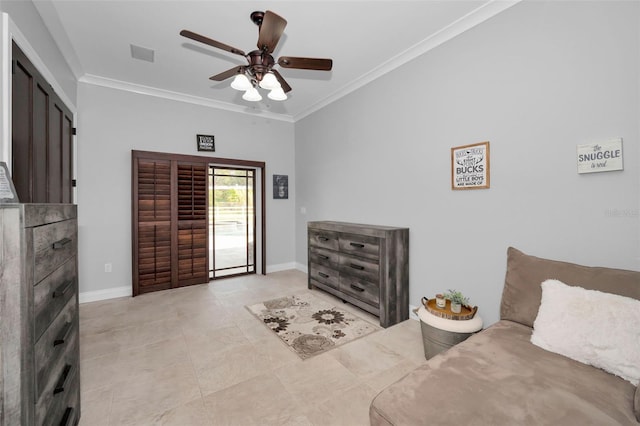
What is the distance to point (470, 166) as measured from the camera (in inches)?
100

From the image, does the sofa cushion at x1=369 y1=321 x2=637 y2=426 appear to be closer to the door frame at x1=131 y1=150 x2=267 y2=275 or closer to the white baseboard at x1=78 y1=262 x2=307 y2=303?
the door frame at x1=131 y1=150 x2=267 y2=275

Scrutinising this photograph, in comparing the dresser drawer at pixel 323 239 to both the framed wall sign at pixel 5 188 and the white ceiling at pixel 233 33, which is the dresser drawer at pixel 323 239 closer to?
the white ceiling at pixel 233 33

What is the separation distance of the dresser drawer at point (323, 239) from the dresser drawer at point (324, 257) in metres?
0.07

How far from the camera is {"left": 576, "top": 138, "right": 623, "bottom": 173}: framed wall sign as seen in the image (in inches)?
69.0

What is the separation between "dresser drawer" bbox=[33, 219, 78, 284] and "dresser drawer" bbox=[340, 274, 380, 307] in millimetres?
2559

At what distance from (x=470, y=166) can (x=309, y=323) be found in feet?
7.48

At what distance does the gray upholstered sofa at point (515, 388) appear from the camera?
1058 mm

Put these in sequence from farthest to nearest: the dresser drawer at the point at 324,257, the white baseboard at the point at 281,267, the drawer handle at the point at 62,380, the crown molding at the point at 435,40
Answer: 1. the white baseboard at the point at 281,267
2. the dresser drawer at the point at 324,257
3. the crown molding at the point at 435,40
4. the drawer handle at the point at 62,380

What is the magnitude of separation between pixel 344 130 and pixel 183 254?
3160mm

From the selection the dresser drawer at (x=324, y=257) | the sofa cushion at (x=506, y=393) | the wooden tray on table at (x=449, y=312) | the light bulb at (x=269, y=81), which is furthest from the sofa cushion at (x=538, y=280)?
the light bulb at (x=269, y=81)

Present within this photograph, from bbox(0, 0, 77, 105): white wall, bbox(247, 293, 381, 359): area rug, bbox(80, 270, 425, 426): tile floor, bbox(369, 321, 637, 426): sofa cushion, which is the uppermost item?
bbox(0, 0, 77, 105): white wall

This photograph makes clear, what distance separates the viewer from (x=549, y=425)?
1009 mm

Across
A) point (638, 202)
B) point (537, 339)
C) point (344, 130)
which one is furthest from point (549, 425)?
point (344, 130)

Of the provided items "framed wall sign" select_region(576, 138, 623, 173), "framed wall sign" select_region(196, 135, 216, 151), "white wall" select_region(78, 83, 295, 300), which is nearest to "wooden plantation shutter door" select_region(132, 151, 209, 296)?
"white wall" select_region(78, 83, 295, 300)
